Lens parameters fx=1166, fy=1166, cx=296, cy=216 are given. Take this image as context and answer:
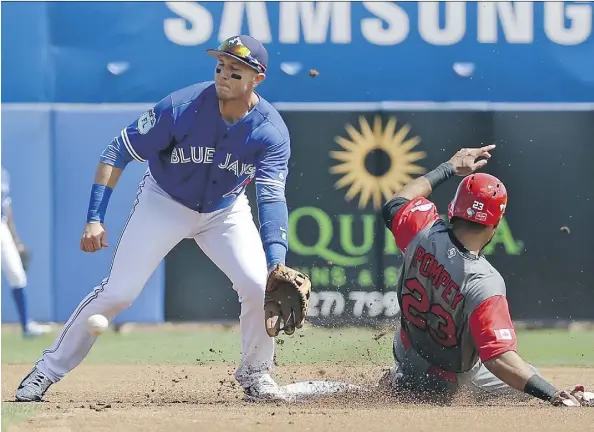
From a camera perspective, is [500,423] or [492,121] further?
[492,121]

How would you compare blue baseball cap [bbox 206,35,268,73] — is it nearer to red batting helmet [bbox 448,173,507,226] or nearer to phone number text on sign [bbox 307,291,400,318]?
red batting helmet [bbox 448,173,507,226]

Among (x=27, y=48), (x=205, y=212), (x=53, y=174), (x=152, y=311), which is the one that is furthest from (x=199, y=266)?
(x=205, y=212)

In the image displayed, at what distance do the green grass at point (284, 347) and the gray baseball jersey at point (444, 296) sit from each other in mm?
1565

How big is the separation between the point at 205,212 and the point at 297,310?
2.22ft

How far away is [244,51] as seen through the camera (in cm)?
528

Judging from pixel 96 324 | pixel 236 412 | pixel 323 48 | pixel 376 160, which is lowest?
pixel 236 412

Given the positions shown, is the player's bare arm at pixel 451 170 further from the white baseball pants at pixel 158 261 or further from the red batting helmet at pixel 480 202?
the white baseball pants at pixel 158 261

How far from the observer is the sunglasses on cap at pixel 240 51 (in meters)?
5.26

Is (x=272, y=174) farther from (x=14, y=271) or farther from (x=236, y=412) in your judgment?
(x=14, y=271)

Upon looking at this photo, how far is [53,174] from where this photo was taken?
938cm

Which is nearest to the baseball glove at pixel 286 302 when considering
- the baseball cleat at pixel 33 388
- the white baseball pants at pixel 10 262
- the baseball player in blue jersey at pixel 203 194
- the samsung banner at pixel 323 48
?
the baseball player in blue jersey at pixel 203 194

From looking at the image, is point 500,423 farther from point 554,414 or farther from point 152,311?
point 152,311

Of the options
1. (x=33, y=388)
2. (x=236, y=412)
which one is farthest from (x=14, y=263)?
(x=236, y=412)

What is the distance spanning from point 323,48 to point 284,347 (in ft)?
8.45
